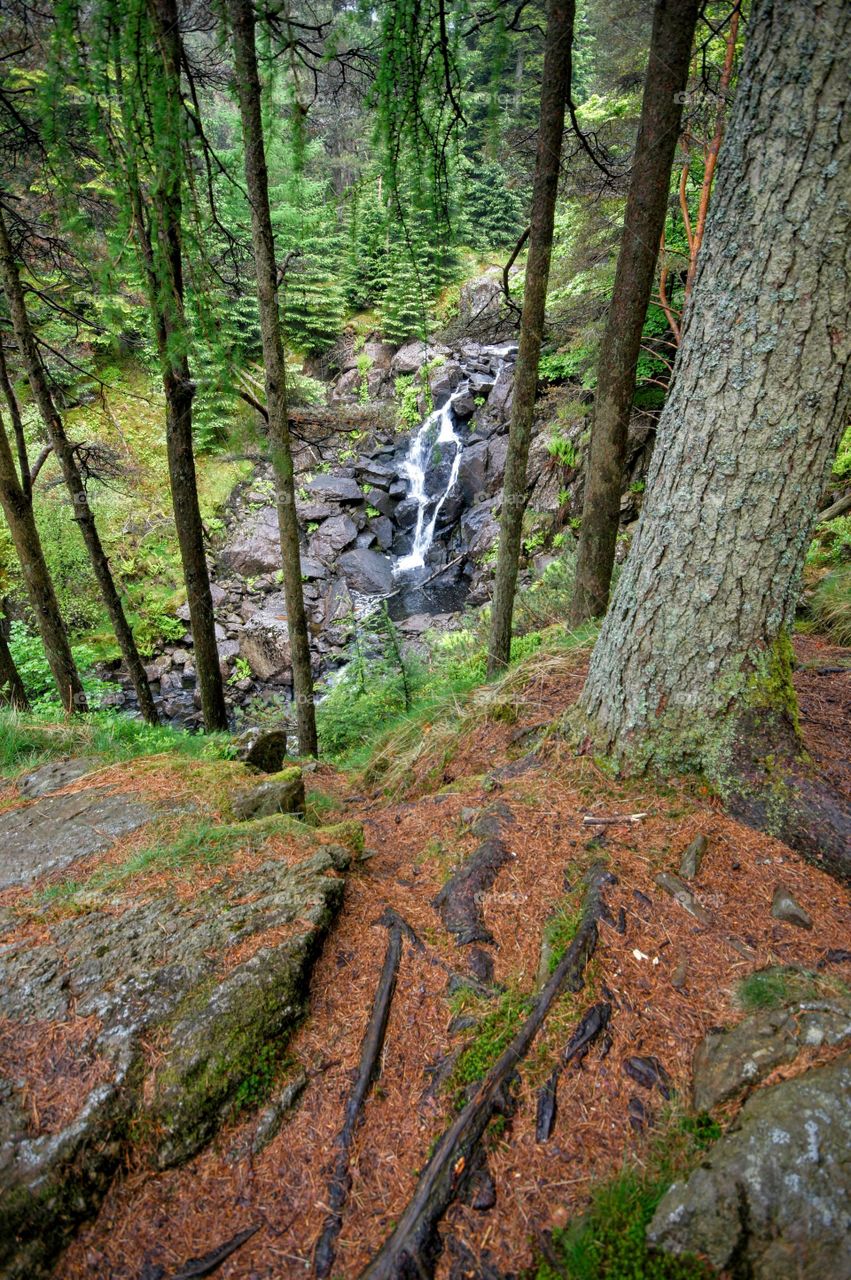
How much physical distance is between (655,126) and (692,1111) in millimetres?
6266

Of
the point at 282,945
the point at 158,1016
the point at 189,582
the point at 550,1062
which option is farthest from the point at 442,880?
the point at 189,582

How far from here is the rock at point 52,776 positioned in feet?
14.6

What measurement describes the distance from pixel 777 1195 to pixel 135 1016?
6.52ft

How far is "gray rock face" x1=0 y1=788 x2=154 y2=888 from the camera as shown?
328 cm

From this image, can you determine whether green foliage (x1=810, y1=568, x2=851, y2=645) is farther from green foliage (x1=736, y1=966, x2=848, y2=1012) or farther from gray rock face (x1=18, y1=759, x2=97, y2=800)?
gray rock face (x1=18, y1=759, x2=97, y2=800)

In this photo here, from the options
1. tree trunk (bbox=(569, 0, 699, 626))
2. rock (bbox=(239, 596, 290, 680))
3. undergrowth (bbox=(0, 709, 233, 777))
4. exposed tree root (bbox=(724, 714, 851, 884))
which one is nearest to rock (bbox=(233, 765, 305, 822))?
undergrowth (bbox=(0, 709, 233, 777))

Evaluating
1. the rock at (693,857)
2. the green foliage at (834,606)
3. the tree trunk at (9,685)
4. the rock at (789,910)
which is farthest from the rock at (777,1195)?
the tree trunk at (9,685)

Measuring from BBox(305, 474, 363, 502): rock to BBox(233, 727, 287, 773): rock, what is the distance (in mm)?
12817

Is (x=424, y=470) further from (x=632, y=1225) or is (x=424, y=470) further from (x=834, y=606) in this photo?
(x=632, y=1225)

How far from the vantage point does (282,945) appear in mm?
2316

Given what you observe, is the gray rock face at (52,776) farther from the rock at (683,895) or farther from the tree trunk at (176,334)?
the rock at (683,895)

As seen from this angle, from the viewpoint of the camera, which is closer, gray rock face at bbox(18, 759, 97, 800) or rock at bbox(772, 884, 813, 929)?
rock at bbox(772, 884, 813, 929)

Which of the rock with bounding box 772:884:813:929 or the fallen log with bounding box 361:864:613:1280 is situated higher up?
the rock with bounding box 772:884:813:929

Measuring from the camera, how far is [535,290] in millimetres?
5250
